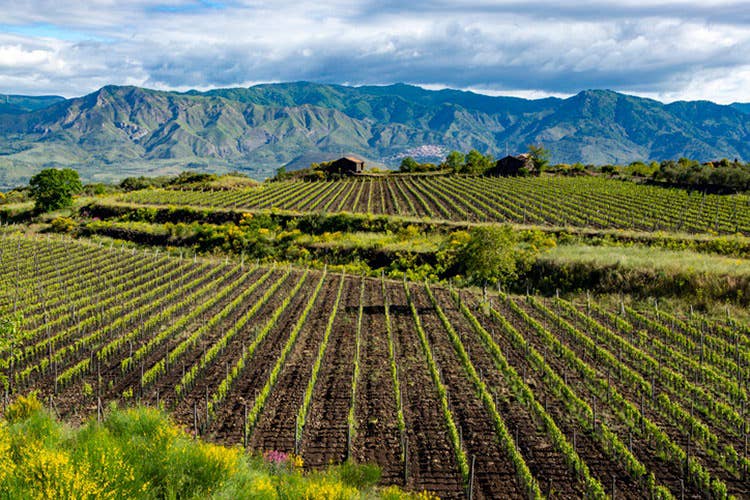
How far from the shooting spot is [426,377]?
19.7 meters

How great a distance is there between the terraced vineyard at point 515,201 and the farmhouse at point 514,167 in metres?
6.14

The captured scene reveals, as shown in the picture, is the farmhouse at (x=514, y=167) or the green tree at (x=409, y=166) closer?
the farmhouse at (x=514, y=167)

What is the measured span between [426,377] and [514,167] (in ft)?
274

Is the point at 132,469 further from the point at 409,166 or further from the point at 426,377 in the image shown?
the point at 409,166

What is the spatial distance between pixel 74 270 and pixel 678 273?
1611 inches

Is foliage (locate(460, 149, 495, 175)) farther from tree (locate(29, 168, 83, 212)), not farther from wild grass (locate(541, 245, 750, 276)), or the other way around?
tree (locate(29, 168, 83, 212))

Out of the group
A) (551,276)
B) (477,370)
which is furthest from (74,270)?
(551,276)

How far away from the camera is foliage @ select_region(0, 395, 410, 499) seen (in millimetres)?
7645

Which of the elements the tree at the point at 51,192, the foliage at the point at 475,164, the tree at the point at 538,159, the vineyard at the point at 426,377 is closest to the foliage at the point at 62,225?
the tree at the point at 51,192

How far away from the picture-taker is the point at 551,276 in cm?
3638

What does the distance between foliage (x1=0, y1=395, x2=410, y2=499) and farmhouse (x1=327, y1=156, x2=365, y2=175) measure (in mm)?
98240

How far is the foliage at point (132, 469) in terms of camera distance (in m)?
7.64

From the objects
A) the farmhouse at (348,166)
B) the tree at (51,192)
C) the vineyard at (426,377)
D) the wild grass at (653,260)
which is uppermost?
the farmhouse at (348,166)

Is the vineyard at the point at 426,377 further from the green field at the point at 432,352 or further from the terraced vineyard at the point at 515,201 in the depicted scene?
the terraced vineyard at the point at 515,201
